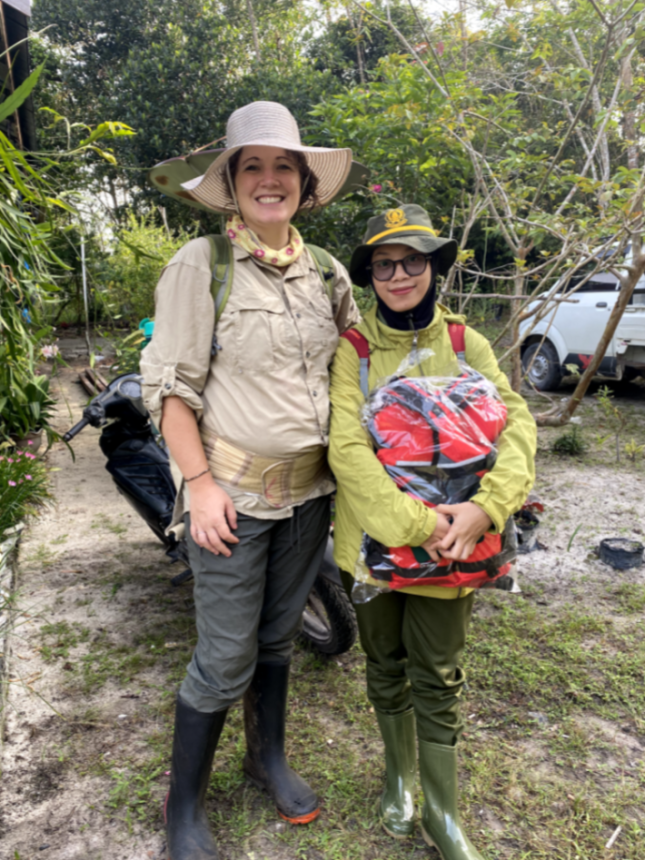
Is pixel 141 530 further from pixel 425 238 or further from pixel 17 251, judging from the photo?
pixel 425 238

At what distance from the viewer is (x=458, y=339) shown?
1.82 meters

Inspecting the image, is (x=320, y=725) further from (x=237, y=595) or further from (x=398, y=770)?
(x=237, y=595)

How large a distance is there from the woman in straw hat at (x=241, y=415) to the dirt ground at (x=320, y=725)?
0.31m

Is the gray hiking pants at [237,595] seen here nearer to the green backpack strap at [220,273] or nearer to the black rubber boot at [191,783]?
the black rubber boot at [191,783]

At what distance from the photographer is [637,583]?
11.0ft

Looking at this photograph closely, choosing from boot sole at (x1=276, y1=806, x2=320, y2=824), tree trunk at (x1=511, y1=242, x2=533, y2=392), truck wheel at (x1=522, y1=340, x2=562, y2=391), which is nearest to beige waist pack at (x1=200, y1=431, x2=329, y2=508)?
boot sole at (x1=276, y1=806, x2=320, y2=824)

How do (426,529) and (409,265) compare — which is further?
(409,265)

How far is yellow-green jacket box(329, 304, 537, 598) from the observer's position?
1.57 m

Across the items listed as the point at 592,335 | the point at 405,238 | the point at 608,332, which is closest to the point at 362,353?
the point at 405,238

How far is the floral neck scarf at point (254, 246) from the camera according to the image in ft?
5.57

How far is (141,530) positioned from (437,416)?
3069mm

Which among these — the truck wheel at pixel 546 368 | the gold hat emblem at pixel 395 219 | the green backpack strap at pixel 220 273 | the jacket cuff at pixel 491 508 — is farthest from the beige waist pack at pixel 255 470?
the truck wheel at pixel 546 368

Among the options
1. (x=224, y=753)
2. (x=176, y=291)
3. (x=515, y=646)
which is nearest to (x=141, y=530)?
(x=224, y=753)

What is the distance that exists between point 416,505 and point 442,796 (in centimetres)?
87
